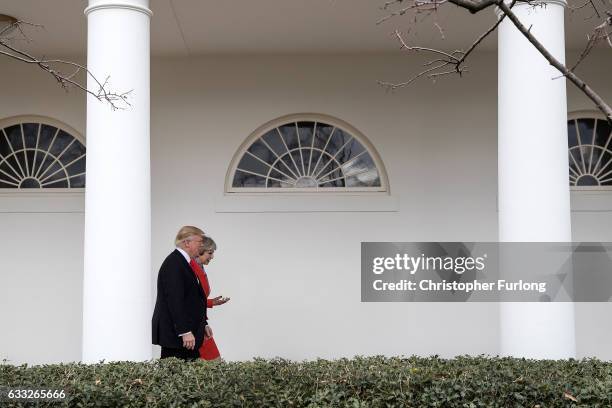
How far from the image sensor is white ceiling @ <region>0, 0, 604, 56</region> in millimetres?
8367

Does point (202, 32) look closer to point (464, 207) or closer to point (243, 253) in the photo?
point (243, 253)

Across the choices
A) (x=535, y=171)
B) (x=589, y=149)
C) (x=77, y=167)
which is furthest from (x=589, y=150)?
(x=77, y=167)

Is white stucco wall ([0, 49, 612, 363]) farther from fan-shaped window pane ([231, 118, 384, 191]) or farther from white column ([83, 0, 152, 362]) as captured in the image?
white column ([83, 0, 152, 362])

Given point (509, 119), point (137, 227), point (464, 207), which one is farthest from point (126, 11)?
point (464, 207)

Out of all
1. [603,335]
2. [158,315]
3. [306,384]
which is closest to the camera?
[306,384]

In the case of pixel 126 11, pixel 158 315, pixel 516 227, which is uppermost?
pixel 126 11

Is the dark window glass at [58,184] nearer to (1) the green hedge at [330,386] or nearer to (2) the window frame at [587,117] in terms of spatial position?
(1) the green hedge at [330,386]

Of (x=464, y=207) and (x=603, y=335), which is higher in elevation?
(x=464, y=207)

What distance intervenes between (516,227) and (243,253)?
420 cm

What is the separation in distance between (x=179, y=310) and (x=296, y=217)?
123 inches

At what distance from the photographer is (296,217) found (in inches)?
398

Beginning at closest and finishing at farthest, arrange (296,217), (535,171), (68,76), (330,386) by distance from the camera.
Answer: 1. (330,386)
2. (68,76)
3. (535,171)
4. (296,217)

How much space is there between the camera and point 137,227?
265 inches

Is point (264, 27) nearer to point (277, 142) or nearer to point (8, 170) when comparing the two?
point (277, 142)
